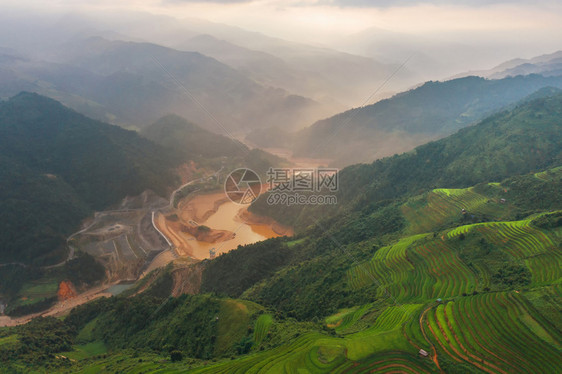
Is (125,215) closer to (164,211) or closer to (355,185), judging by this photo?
(164,211)

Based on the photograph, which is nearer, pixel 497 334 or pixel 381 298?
pixel 497 334

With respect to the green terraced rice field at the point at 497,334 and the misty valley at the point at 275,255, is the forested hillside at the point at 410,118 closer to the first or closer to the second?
the misty valley at the point at 275,255

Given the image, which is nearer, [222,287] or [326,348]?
[326,348]

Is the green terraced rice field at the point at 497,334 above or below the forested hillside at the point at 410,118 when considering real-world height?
above

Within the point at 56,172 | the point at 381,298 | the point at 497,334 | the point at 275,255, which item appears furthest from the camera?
the point at 56,172

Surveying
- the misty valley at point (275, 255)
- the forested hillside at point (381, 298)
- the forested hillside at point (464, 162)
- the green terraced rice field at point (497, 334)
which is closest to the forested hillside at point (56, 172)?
the misty valley at point (275, 255)

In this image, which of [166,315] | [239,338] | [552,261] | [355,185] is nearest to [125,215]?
[166,315]

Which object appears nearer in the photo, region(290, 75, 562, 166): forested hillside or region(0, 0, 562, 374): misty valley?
region(0, 0, 562, 374): misty valley

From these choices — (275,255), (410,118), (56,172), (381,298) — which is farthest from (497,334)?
(410,118)

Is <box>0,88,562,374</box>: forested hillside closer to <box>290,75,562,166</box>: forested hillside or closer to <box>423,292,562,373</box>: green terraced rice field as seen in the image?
<box>423,292,562,373</box>: green terraced rice field

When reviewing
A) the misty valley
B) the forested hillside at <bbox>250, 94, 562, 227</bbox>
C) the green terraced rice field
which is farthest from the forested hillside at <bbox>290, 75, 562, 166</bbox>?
the green terraced rice field

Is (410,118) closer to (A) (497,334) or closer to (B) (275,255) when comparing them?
(B) (275,255)
